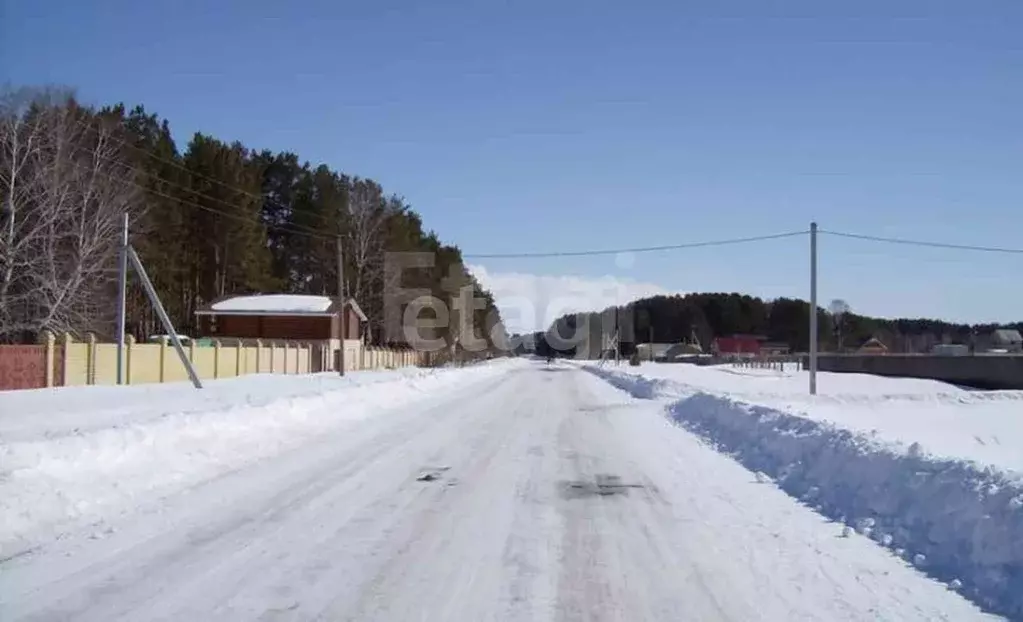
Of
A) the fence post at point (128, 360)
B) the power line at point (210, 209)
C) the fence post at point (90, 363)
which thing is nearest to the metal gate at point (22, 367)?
the fence post at point (90, 363)

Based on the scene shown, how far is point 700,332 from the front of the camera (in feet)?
614

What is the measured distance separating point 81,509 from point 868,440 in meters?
10.3

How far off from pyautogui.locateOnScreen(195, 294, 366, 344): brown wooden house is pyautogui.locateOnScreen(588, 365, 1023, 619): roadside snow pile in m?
49.8

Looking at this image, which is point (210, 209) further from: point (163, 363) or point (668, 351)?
point (668, 351)

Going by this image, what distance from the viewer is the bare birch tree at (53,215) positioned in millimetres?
37625

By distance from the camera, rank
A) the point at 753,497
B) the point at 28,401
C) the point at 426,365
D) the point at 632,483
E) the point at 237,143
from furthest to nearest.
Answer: the point at 426,365, the point at 237,143, the point at 28,401, the point at 632,483, the point at 753,497

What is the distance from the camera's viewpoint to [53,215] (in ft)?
125

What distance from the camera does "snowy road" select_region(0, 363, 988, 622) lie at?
6.17m

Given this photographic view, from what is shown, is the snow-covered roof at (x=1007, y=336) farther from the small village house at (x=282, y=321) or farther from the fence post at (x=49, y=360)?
the fence post at (x=49, y=360)

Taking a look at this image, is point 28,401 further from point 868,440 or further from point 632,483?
point 868,440

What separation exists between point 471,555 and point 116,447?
21.0ft

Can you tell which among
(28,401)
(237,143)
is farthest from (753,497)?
(237,143)

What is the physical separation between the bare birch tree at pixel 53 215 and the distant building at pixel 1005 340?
141256mm

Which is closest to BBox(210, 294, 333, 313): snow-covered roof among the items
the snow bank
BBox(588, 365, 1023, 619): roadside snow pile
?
the snow bank
